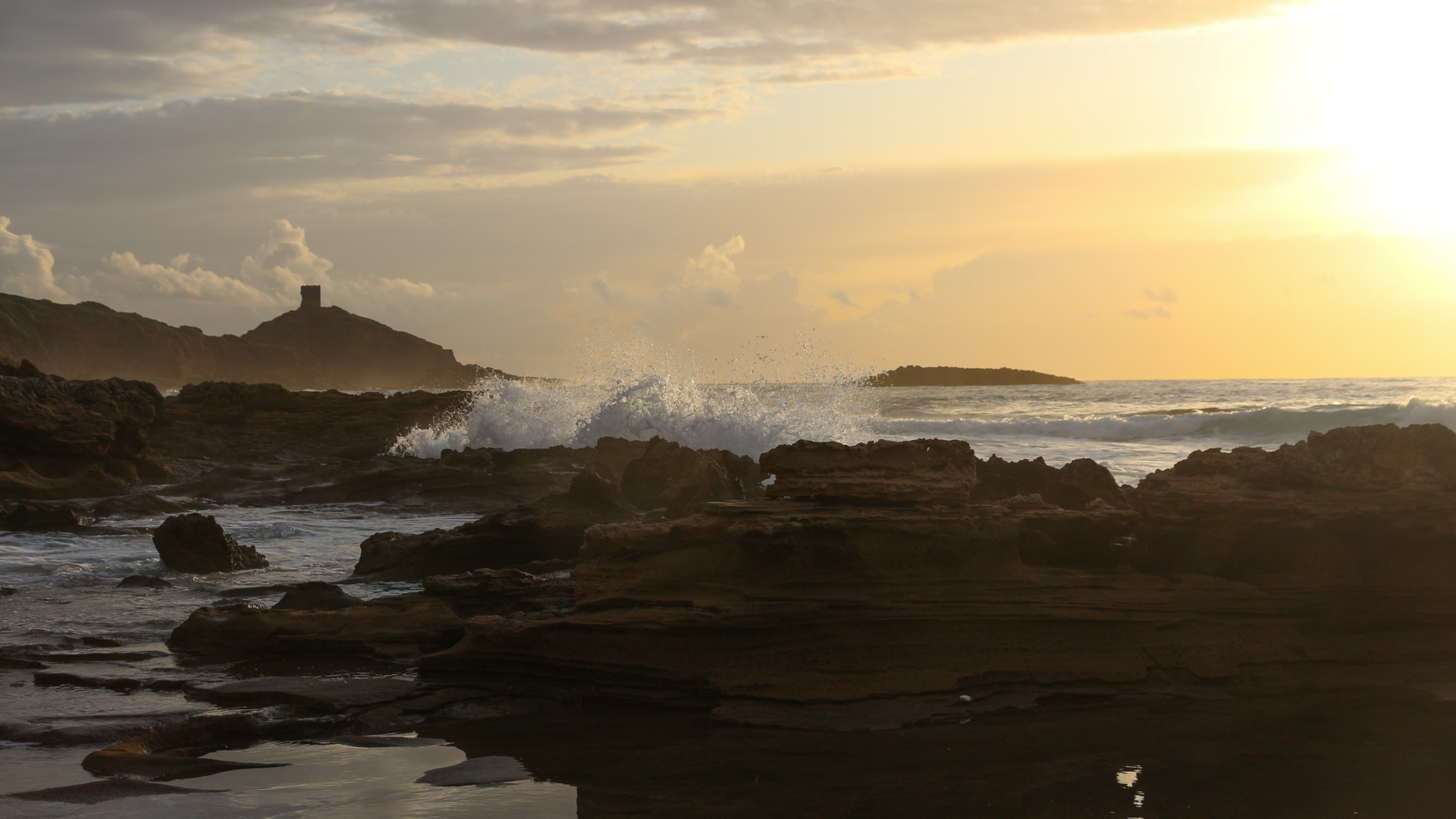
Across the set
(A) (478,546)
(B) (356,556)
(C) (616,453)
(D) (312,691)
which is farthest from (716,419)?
(D) (312,691)

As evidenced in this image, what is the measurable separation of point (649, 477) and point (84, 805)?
28.7 feet

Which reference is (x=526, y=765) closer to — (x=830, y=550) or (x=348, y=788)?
(x=348, y=788)

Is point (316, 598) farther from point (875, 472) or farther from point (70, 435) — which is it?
point (70, 435)

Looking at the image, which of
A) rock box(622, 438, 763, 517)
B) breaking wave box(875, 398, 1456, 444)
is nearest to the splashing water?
rock box(622, 438, 763, 517)

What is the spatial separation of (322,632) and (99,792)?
92.7 inches

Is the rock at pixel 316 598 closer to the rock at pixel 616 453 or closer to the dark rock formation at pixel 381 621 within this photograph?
the dark rock formation at pixel 381 621

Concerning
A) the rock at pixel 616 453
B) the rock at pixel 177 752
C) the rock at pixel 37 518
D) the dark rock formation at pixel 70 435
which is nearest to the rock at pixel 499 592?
the rock at pixel 177 752

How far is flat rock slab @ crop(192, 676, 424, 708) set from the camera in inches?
220

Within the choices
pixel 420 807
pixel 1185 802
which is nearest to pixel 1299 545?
pixel 1185 802

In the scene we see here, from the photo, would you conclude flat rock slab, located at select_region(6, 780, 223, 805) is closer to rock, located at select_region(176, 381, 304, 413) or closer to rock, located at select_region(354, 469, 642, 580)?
rock, located at select_region(354, 469, 642, 580)

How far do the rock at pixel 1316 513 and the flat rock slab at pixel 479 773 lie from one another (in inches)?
167

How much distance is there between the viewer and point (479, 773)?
4.71 meters

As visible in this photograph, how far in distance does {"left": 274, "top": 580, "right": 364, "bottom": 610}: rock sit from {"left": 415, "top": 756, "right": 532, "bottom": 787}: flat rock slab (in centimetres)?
301

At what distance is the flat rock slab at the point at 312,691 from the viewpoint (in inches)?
220
